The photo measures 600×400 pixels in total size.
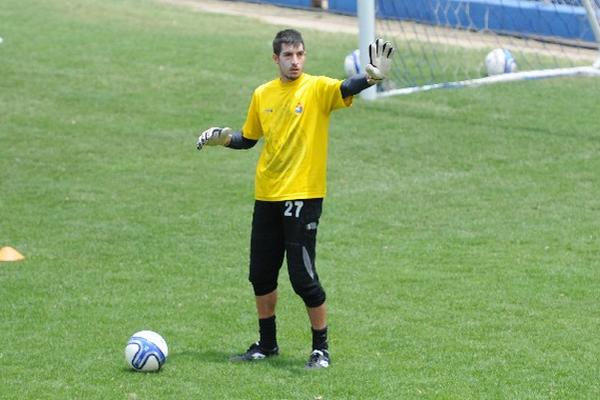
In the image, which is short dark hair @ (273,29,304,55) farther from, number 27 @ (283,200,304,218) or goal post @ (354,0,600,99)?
goal post @ (354,0,600,99)

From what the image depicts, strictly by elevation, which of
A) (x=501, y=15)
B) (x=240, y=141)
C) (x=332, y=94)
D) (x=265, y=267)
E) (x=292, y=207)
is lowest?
(x=265, y=267)

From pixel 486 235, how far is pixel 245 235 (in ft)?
7.22

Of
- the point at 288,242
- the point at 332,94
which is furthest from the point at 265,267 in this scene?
the point at 332,94

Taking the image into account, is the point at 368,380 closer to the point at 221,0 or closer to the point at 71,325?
the point at 71,325

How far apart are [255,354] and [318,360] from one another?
49 centimetres

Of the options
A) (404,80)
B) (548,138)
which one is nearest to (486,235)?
(548,138)

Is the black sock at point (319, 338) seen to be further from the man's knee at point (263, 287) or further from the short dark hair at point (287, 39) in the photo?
the short dark hair at point (287, 39)

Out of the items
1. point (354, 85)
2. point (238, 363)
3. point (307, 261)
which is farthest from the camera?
point (238, 363)

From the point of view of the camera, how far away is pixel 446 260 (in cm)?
1112

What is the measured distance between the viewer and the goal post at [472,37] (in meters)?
17.5

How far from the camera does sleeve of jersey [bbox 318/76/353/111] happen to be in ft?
26.3

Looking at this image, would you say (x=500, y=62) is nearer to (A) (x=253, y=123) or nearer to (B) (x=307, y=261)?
(A) (x=253, y=123)

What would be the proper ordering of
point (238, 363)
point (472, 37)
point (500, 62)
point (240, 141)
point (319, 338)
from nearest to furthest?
point (319, 338) → point (238, 363) → point (240, 141) → point (500, 62) → point (472, 37)

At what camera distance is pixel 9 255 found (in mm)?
11266
